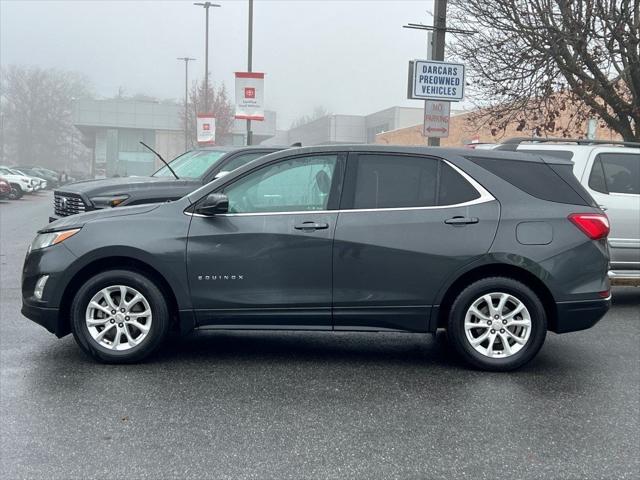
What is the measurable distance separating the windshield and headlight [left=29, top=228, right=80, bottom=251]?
4.35 m

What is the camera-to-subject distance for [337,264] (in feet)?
17.8

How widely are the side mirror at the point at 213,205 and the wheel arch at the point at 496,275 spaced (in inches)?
70.4

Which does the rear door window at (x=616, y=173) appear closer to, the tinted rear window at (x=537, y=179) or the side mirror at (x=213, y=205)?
the tinted rear window at (x=537, y=179)

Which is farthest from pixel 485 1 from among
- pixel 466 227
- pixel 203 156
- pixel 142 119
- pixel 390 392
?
pixel 142 119

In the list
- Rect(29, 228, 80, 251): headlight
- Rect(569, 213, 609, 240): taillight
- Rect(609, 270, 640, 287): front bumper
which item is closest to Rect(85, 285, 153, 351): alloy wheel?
Rect(29, 228, 80, 251): headlight

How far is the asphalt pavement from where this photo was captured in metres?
3.79

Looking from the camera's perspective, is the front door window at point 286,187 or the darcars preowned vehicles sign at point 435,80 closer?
the front door window at point 286,187

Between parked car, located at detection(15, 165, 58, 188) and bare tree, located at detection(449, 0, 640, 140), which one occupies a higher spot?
bare tree, located at detection(449, 0, 640, 140)

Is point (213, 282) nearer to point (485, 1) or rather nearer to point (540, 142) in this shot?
point (540, 142)

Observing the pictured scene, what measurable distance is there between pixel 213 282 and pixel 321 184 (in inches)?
43.8

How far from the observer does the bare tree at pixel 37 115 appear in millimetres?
96062

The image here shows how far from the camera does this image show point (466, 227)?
5484 mm

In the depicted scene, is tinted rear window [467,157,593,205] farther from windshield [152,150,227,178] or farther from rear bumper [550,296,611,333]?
windshield [152,150,227,178]

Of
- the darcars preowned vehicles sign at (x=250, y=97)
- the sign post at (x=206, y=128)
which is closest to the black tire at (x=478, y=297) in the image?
the darcars preowned vehicles sign at (x=250, y=97)
